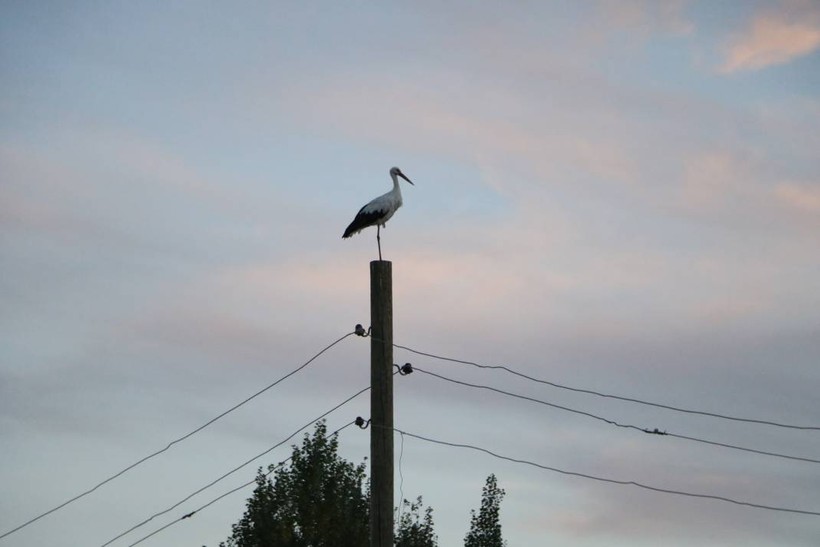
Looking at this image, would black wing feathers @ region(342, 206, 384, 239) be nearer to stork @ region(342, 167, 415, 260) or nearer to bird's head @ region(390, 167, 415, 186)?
stork @ region(342, 167, 415, 260)

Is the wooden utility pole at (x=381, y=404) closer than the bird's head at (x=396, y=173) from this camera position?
Yes

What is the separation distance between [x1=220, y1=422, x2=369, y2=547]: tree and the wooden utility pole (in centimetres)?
2470

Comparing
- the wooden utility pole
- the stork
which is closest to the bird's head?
the stork

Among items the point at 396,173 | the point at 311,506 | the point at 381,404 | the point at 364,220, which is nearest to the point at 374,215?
the point at 364,220

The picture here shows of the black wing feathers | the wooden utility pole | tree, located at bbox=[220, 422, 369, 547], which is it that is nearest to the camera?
the wooden utility pole

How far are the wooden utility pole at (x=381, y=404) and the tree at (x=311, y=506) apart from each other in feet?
81.0

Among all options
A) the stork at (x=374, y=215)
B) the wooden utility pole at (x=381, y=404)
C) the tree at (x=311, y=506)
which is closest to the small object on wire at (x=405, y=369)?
the wooden utility pole at (x=381, y=404)

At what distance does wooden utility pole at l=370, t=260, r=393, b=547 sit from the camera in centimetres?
1432

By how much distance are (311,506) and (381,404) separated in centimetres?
2612

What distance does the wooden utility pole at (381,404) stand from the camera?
47.0ft

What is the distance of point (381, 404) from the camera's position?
14.7m

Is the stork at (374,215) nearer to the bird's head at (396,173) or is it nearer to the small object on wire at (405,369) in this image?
the bird's head at (396,173)

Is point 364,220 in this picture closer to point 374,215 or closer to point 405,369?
point 374,215

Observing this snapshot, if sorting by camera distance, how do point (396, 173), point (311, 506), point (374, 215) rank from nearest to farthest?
point (374, 215)
point (396, 173)
point (311, 506)
